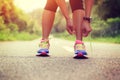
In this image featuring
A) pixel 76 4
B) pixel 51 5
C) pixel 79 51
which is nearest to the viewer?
pixel 79 51

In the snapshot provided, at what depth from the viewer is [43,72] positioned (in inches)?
91.7

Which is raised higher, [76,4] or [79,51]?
[76,4]

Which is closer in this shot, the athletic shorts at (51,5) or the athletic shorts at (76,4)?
the athletic shorts at (76,4)

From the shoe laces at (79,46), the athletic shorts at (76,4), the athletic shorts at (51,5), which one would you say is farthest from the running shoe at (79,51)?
the athletic shorts at (51,5)

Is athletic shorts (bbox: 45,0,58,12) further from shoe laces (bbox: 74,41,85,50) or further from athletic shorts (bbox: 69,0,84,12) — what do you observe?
shoe laces (bbox: 74,41,85,50)

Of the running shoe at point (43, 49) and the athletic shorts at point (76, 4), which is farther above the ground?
the athletic shorts at point (76, 4)

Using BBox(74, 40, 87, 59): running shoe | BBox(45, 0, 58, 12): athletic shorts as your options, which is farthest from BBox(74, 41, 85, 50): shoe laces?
BBox(45, 0, 58, 12): athletic shorts

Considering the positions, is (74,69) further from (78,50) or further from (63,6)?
(63,6)

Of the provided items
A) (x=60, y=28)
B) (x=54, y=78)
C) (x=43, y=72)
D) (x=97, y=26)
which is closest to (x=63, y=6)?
(x=43, y=72)

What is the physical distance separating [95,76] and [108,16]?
1484cm

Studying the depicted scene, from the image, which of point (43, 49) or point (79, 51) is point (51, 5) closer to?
point (43, 49)

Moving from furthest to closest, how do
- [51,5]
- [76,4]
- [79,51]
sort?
1. [51,5]
2. [76,4]
3. [79,51]

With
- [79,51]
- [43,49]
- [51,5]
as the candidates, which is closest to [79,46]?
[79,51]

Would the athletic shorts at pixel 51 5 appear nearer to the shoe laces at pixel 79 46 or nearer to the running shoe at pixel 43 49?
the running shoe at pixel 43 49
